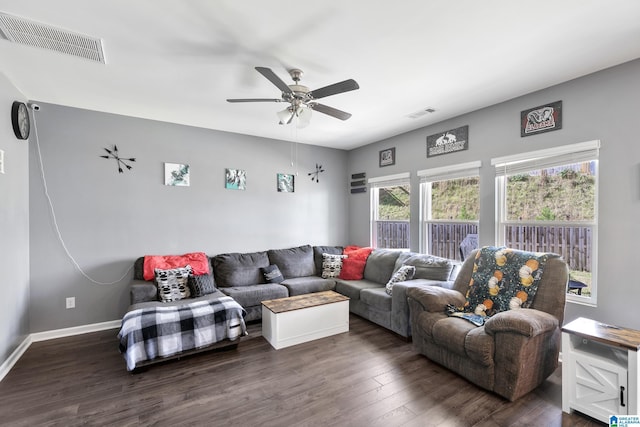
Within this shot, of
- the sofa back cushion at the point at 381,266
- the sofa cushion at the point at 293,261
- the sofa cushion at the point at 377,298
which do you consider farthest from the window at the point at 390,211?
the sofa cushion at the point at 293,261

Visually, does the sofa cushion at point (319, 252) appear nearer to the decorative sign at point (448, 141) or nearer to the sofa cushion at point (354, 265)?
the sofa cushion at point (354, 265)

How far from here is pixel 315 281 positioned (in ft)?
14.2

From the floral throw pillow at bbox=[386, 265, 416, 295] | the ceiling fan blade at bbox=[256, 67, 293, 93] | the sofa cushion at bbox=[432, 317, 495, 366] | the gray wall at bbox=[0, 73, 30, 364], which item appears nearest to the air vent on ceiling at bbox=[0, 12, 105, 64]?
the gray wall at bbox=[0, 73, 30, 364]

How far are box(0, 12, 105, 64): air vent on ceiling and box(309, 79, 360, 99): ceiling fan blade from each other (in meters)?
1.62

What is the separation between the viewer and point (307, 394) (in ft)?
7.64

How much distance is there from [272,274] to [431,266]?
217 cm

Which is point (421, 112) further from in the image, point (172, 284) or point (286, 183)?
point (172, 284)

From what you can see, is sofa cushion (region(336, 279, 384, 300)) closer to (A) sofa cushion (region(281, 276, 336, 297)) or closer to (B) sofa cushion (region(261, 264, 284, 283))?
(A) sofa cushion (region(281, 276, 336, 297))

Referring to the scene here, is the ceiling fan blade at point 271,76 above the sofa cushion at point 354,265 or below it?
above

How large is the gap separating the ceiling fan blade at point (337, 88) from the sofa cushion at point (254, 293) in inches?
99.7

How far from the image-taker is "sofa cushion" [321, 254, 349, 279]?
15.3 ft

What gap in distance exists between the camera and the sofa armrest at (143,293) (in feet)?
10.7

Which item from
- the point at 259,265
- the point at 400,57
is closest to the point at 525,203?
the point at 400,57

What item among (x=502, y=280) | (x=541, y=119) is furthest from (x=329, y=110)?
(x=502, y=280)
